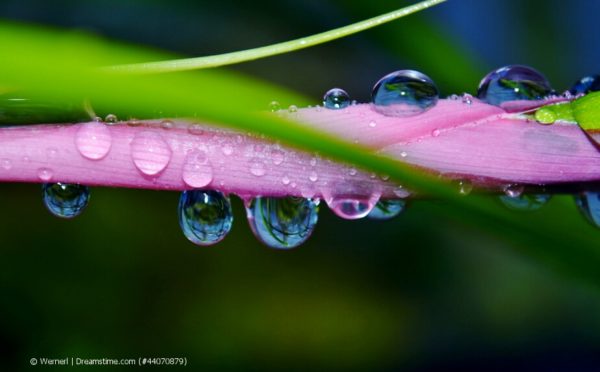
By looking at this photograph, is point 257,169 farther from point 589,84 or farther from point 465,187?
point 589,84

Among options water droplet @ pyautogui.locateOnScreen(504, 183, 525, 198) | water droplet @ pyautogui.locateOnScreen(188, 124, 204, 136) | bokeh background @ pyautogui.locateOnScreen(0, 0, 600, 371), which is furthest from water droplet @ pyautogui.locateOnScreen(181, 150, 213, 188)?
bokeh background @ pyautogui.locateOnScreen(0, 0, 600, 371)

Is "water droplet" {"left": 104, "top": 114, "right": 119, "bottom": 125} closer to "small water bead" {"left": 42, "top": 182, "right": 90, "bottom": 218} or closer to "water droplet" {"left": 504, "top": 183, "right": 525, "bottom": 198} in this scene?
"small water bead" {"left": 42, "top": 182, "right": 90, "bottom": 218}

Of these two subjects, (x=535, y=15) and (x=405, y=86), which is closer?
(x=405, y=86)

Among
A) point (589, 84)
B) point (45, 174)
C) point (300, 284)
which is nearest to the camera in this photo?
point (45, 174)

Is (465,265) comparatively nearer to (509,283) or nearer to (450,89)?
(509,283)

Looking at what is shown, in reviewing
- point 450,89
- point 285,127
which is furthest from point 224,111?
point 450,89

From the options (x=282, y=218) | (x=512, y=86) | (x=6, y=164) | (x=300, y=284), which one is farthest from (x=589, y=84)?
(x=300, y=284)

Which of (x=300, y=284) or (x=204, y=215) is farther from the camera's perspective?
(x=300, y=284)
